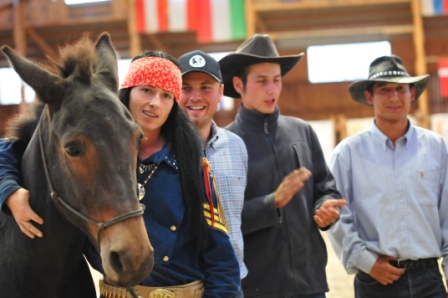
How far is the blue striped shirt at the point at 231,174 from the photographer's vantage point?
297 cm

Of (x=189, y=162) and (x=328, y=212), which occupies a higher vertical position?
(x=189, y=162)

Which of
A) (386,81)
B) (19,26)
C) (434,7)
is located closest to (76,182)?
(386,81)

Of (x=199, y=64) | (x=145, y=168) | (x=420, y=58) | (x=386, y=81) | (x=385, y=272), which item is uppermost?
(x=420, y=58)

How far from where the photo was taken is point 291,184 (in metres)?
3.03

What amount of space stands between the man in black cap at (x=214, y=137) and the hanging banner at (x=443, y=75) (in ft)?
41.4

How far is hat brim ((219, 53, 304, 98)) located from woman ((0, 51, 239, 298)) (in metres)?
1.20

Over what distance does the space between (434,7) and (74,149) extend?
39.7 ft

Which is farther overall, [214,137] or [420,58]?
[420,58]

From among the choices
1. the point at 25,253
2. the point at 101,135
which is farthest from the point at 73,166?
the point at 25,253

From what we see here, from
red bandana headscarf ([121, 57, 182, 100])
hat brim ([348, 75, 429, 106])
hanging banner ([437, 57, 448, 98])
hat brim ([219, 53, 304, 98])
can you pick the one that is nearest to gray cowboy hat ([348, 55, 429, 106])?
hat brim ([348, 75, 429, 106])

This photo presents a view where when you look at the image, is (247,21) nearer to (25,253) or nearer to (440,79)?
(440,79)

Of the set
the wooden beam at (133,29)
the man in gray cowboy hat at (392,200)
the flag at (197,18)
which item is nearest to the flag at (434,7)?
the flag at (197,18)

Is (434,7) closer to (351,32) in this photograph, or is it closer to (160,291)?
(351,32)

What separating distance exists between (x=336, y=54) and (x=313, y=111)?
1.82 meters
